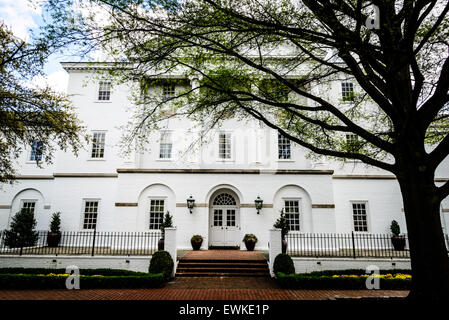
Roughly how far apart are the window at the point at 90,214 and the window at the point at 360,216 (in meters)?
18.3

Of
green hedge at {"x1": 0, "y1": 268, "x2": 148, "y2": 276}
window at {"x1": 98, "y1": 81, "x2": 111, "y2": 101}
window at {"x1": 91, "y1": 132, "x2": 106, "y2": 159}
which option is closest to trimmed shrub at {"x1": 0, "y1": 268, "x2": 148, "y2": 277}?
green hedge at {"x1": 0, "y1": 268, "x2": 148, "y2": 276}

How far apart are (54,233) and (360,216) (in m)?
20.8

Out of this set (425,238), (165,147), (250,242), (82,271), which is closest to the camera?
(425,238)

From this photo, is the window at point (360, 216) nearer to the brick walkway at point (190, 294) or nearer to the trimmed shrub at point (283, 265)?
the brick walkway at point (190, 294)

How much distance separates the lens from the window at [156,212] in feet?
57.1

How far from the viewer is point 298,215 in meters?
17.5

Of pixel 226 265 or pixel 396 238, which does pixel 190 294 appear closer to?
pixel 226 265

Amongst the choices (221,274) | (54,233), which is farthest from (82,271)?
(54,233)

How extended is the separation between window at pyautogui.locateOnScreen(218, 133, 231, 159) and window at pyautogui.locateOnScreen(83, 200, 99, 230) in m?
9.62

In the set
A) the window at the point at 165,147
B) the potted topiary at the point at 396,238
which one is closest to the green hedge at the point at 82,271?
the window at the point at 165,147

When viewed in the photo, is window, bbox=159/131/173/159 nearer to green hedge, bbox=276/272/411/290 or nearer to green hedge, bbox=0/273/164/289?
green hedge, bbox=0/273/164/289

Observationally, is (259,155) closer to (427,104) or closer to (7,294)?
(427,104)

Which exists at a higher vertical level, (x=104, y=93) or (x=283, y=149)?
(x=104, y=93)

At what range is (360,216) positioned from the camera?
18.2 metres
